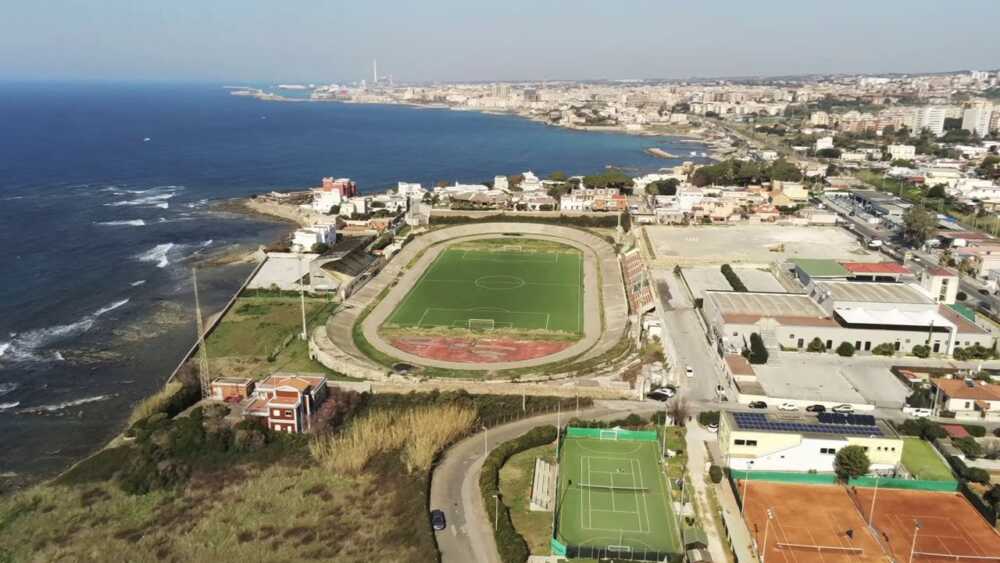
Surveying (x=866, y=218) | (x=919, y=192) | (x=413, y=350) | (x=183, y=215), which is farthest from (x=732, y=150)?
(x=413, y=350)

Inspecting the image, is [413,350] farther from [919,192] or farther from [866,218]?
[919,192]

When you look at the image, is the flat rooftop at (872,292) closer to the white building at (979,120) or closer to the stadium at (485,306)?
the stadium at (485,306)

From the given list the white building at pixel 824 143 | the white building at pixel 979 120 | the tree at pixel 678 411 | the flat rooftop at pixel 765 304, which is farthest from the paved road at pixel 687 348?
the white building at pixel 979 120

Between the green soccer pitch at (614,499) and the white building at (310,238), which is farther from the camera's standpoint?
the white building at (310,238)

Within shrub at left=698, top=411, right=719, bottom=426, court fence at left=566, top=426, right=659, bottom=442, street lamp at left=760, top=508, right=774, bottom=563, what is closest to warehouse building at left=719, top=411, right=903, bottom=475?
shrub at left=698, top=411, right=719, bottom=426

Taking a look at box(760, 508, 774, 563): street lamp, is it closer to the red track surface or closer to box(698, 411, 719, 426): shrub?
box(698, 411, 719, 426): shrub

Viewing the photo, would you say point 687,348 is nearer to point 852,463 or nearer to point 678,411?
point 678,411
